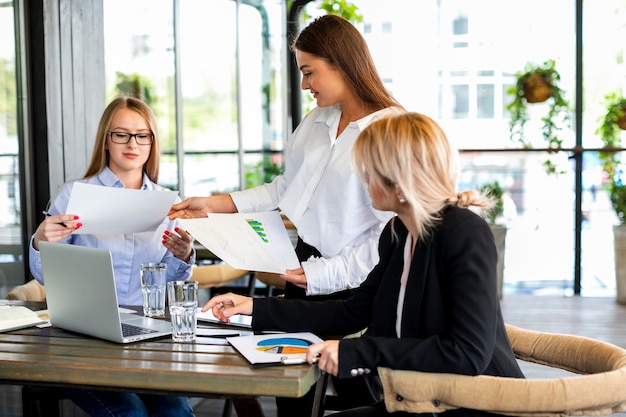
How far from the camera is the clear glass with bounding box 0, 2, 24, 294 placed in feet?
10.7

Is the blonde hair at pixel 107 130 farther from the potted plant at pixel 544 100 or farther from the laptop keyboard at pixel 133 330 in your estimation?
the potted plant at pixel 544 100

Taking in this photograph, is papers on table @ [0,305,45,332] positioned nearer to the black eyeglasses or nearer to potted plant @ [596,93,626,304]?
the black eyeglasses

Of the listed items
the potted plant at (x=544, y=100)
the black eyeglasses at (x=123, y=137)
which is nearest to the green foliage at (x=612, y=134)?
the potted plant at (x=544, y=100)

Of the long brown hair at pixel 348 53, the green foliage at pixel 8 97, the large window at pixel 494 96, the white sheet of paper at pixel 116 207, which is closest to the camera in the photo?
the white sheet of paper at pixel 116 207

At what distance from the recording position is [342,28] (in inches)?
96.7

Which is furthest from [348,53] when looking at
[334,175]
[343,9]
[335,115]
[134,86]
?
[343,9]

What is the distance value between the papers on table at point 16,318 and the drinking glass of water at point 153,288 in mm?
295

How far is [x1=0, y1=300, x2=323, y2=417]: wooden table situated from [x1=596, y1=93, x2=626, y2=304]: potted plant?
5.46 meters

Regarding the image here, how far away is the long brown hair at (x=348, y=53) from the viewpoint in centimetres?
243

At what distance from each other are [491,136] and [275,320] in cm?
578

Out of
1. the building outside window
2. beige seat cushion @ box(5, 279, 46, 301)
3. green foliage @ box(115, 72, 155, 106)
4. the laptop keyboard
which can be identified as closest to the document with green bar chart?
the laptop keyboard

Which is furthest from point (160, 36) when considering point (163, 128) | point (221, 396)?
point (221, 396)

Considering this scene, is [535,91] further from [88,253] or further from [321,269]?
[88,253]

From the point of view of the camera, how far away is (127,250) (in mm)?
2785
